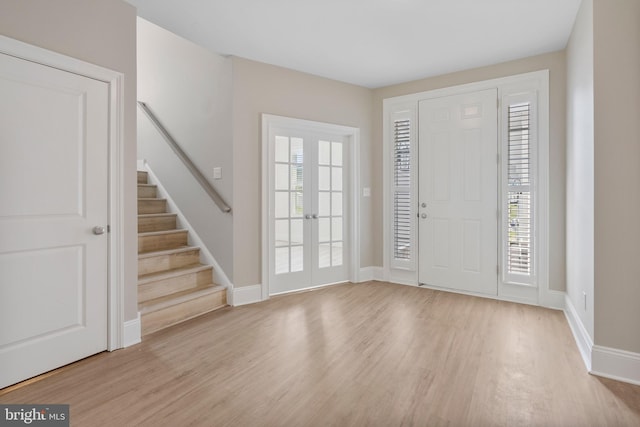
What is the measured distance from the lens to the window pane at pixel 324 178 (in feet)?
14.7

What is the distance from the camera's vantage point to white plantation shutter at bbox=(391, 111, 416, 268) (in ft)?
15.0

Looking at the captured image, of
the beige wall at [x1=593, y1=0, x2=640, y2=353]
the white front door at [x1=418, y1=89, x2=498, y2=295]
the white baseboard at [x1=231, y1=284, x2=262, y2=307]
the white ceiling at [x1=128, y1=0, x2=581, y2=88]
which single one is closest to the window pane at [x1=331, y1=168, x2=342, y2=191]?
the white front door at [x1=418, y1=89, x2=498, y2=295]

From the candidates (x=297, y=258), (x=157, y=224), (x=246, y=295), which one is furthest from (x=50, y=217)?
(x=297, y=258)

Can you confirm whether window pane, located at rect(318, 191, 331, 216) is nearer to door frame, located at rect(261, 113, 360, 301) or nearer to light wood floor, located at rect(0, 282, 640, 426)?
door frame, located at rect(261, 113, 360, 301)

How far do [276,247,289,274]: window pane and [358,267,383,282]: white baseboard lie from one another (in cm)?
109

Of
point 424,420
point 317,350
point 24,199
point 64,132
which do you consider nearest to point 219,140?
point 64,132

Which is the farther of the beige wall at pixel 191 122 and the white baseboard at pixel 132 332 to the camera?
the beige wall at pixel 191 122

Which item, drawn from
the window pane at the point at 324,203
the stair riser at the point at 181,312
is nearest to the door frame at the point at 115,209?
the stair riser at the point at 181,312

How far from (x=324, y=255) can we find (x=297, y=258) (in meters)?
0.40

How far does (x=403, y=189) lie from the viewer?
4.65 meters

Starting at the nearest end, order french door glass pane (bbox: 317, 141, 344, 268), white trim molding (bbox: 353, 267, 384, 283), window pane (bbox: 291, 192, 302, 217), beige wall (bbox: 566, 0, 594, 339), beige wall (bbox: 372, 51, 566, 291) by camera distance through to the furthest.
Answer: beige wall (bbox: 566, 0, 594, 339)
beige wall (bbox: 372, 51, 566, 291)
window pane (bbox: 291, 192, 302, 217)
french door glass pane (bbox: 317, 141, 344, 268)
white trim molding (bbox: 353, 267, 384, 283)

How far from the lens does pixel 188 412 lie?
1869 millimetres

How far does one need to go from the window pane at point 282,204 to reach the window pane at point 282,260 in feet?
1.30

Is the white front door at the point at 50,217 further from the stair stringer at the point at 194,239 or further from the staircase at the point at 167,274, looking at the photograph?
the stair stringer at the point at 194,239
